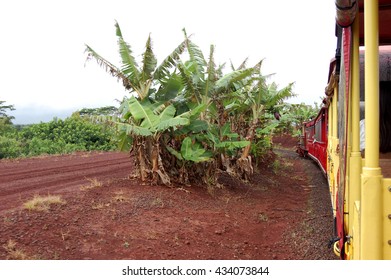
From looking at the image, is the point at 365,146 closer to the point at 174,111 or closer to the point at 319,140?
the point at 174,111

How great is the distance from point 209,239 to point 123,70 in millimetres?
3963

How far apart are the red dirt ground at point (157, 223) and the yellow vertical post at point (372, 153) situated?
325 centimetres

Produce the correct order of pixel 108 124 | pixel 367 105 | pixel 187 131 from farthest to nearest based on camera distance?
pixel 187 131
pixel 108 124
pixel 367 105

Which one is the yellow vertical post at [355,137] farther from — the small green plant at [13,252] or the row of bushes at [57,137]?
the row of bushes at [57,137]

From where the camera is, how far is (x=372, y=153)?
84.7 inches

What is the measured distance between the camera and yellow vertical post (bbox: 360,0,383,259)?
6.90 ft

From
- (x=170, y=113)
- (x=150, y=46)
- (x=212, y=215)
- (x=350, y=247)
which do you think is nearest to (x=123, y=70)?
(x=150, y=46)

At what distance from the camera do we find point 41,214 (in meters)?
5.71

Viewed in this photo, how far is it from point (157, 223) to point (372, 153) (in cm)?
447

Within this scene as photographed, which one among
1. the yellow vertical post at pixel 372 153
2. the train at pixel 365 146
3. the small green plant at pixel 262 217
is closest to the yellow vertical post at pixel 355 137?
the train at pixel 365 146

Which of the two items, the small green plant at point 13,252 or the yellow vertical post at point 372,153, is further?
the small green plant at point 13,252

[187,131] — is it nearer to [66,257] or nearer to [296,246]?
[296,246]

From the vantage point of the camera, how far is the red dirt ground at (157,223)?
16.4 feet

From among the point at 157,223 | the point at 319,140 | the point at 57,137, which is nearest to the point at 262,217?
the point at 157,223
